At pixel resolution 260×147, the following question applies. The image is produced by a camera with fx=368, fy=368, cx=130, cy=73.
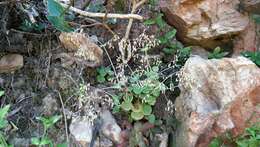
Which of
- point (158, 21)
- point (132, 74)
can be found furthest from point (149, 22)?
point (132, 74)

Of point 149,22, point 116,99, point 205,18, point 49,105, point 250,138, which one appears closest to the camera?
point 250,138

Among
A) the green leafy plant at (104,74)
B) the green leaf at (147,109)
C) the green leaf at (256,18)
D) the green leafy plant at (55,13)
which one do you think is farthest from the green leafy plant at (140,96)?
the green leaf at (256,18)

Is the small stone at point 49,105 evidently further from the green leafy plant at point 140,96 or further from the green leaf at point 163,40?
the green leaf at point 163,40

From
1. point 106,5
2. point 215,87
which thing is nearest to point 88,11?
point 106,5

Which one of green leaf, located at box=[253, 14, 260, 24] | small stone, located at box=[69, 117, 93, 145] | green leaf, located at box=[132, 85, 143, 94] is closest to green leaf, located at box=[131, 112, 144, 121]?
green leaf, located at box=[132, 85, 143, 94]

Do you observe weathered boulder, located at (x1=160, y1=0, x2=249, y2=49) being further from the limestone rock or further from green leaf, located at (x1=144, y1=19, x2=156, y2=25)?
the limestone rock

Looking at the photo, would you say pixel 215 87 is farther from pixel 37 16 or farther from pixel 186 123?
pixel 37 16

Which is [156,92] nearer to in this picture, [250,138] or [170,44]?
[170,44]
